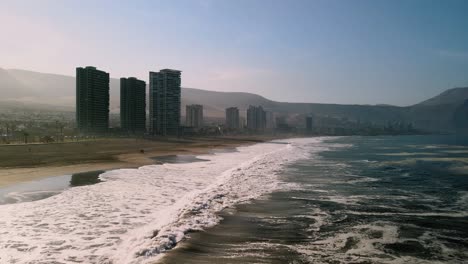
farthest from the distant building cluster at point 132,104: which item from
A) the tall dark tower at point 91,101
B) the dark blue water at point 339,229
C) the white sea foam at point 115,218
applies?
the dark blue water at point 339,229

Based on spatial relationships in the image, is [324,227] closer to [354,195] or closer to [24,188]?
[354,195]

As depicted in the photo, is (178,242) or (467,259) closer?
(467,259)

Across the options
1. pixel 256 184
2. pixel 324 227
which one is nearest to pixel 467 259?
pixel 324 227

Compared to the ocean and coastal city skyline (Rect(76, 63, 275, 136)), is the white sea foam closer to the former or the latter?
the ocean

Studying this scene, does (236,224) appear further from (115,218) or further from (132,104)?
(132,104)

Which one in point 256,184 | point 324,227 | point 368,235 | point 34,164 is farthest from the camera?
point 34,164
